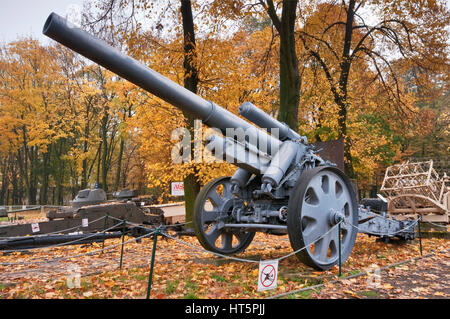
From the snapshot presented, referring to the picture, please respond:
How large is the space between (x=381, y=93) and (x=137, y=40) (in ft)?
40.0

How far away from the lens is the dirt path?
5316mm

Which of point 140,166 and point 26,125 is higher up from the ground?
point 26,125

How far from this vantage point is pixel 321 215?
21.4 ft

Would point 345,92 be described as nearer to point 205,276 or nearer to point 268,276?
point 205,276

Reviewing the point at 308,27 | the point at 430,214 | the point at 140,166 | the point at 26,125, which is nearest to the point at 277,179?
the point at 430,214

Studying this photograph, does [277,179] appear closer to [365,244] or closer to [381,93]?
[365,244]

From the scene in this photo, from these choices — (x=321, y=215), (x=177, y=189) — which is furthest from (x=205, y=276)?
(x=177, y=189)

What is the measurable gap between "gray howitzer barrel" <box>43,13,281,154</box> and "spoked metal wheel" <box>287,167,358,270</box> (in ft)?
3.32

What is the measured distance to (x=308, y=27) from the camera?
55.4 ft

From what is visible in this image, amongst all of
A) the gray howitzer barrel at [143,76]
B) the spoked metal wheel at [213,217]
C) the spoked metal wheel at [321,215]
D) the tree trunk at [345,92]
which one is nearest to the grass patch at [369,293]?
the spoked metal wheel at [321,215]

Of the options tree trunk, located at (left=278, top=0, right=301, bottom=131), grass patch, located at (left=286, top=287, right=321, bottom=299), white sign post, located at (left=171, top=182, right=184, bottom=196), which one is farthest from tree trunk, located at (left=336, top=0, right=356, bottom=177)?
grass patch, located at (left=286, top=287, right=321, bottom=299)

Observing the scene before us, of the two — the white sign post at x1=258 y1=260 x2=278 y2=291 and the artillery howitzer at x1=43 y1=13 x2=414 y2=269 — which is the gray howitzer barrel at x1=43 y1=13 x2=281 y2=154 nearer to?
the artillery howitzer at x1=43 y1=13 x2=414 y2=269

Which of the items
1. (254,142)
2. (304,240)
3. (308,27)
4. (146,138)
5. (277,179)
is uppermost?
(308,27)
